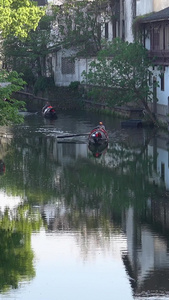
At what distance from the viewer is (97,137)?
1884 inches

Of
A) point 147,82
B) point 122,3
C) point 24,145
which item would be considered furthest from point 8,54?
point 24,145

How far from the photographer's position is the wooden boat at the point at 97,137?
156 ft

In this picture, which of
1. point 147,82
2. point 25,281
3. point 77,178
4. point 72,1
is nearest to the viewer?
point 25,281

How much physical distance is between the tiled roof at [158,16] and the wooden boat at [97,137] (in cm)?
1048

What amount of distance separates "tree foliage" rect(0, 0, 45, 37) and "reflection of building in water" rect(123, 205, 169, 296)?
113 ft

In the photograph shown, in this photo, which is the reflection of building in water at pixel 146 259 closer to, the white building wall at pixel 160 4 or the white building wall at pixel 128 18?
the white building wall at pixel 160 4

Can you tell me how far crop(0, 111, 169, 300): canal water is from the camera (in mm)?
20766

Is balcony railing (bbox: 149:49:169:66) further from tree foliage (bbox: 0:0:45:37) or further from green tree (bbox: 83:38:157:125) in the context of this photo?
tree foliage (bbox: 0:0:45:37)

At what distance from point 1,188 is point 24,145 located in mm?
14565

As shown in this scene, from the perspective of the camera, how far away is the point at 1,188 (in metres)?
34.1

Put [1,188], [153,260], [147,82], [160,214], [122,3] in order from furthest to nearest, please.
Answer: [122,3], [147,82], [1,188], [160,214], [153,260]

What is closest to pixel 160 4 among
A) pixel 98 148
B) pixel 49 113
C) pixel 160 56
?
pixel 160 56

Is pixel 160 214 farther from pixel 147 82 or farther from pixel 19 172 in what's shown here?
pixel 147 82

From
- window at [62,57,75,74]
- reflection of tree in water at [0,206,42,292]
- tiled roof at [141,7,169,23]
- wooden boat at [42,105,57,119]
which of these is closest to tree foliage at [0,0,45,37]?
wooden boat at [42,105,57,119]
